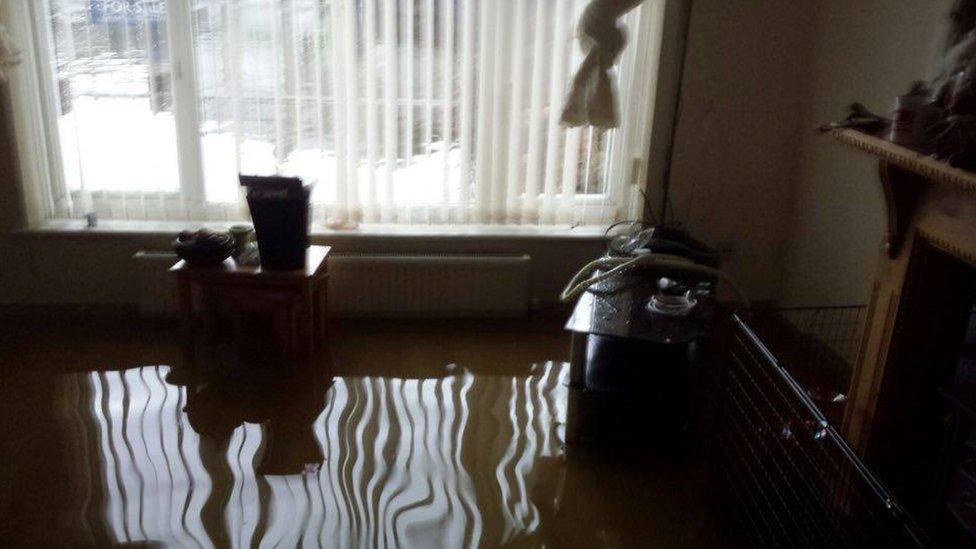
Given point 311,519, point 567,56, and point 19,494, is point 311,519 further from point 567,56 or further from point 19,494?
point 567,56

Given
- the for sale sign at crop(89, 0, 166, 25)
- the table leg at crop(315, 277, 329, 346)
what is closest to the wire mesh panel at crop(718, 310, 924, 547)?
the table leg at crop(315, 277, 329, 346)

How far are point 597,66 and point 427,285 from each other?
4.10 ft

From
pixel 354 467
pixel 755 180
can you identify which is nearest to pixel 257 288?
pixel 354 467

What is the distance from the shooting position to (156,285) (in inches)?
143

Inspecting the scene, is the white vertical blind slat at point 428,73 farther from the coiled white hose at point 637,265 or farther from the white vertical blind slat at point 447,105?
the coiled white hose at point 637,265

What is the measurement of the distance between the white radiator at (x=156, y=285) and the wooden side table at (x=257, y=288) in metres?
0.23

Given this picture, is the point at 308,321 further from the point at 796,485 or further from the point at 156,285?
the point at 796,485

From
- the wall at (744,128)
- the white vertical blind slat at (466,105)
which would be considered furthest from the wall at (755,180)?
the white vertical blind slat at (466,105)

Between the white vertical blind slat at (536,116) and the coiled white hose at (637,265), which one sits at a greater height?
the white vertical blind slat at (536,116)

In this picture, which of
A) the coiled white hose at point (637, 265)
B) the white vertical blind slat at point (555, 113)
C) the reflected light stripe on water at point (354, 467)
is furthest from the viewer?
the white vertical blind slat at point (555, 113)

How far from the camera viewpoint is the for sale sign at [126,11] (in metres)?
3.38

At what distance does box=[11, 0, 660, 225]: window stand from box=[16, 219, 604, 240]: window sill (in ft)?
0.15

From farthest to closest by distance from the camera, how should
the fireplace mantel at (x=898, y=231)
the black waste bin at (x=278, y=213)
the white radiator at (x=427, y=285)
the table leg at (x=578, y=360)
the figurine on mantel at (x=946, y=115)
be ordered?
the white radiator at (x=427, y=285) → the black waste bin at (x=278, y=213) → the table leg at (x=578, y=360) → the fireplace mantel at (x=898, y=231) → the figurine on mantel at (x=946, y=115)

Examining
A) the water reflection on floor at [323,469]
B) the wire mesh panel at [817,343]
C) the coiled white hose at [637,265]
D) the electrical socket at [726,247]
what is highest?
the coiled white hose at [637,265]
